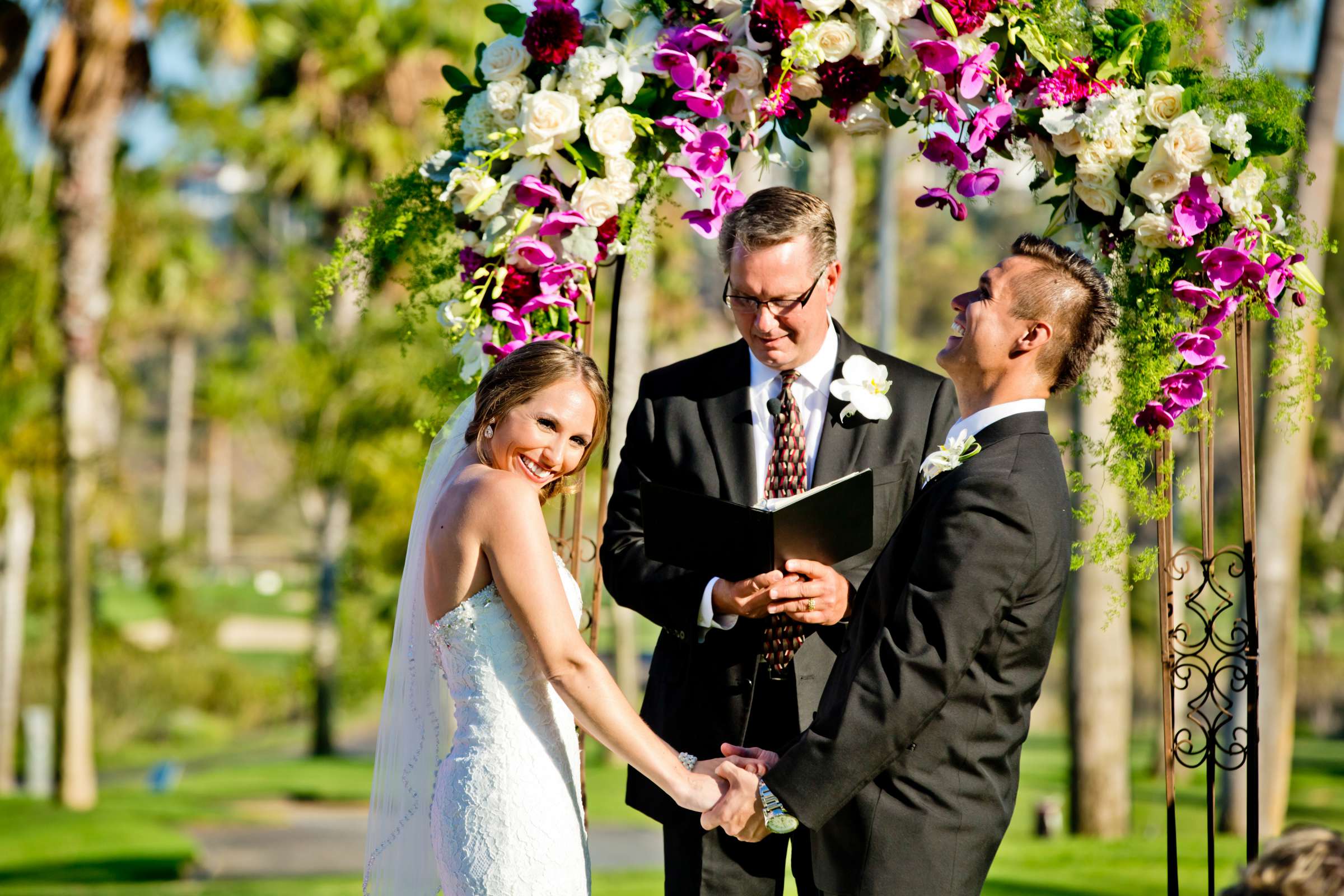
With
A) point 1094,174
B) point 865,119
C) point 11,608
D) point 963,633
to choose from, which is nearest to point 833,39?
point 865,119

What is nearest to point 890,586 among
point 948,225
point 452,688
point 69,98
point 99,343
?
point 452,688

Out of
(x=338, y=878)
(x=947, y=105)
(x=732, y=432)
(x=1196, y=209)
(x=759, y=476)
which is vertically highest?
(x=947, y=105)

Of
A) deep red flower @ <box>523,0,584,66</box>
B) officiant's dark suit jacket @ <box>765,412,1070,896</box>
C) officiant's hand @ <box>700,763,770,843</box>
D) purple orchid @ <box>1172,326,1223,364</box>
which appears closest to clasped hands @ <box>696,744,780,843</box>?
officiant's hand @ <box>700,763,770,843</box>

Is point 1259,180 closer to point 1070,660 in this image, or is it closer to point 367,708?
point 1070,660

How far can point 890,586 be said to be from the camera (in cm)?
308

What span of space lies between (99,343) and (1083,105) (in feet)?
43.1

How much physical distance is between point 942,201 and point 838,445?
0.88m

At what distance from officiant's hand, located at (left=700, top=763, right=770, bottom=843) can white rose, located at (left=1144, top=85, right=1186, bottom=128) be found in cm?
205

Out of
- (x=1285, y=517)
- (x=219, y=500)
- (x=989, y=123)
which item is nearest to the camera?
(x=989, y=123)

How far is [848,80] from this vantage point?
4.04 m

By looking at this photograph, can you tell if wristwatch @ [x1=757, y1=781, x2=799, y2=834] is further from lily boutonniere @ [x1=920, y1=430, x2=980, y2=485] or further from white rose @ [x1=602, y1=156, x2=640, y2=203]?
white rose @ [x1=602, y1=156, x2=640, y2=203]

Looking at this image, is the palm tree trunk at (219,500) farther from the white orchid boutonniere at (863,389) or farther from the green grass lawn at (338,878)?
the white orchid boutonniere at (863,389)

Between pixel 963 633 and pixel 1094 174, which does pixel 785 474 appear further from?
pixel 1094 174

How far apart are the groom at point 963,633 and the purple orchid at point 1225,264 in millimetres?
695
